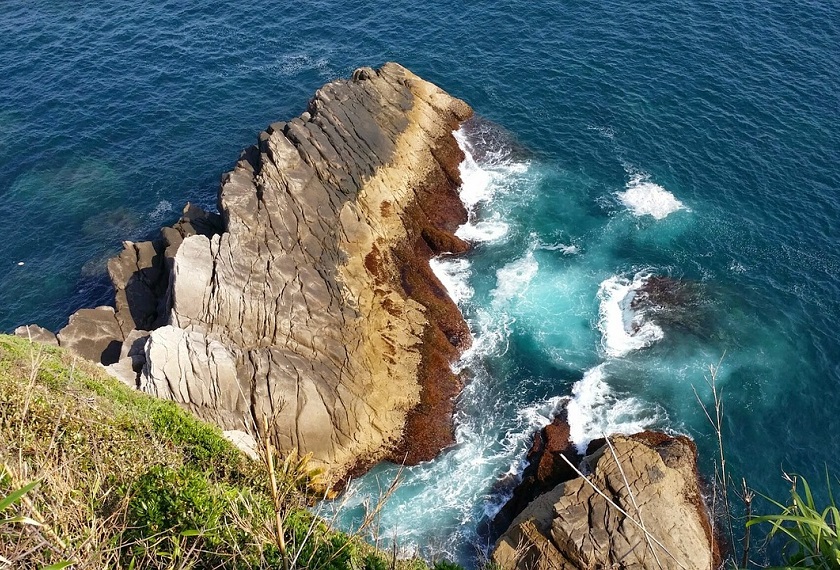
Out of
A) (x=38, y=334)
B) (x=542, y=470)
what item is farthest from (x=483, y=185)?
(x=38, y=334)

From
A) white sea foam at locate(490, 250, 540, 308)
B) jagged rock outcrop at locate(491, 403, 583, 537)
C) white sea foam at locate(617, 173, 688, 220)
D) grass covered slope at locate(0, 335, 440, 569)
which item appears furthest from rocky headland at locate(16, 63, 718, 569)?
white sea foam at locate(617, 173, 688, 220)

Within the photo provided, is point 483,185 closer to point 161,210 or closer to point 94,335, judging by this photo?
point 161,210

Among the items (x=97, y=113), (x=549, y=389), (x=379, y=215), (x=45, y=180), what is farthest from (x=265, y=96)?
(x=549, y=389)

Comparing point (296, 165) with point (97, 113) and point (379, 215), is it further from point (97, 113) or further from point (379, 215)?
point (97, 113)

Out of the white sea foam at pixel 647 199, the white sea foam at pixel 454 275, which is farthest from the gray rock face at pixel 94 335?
the white sea foam at pixel 647 199

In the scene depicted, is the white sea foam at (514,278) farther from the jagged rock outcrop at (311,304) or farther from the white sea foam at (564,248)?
the jagged rock outcrop at (311,304)

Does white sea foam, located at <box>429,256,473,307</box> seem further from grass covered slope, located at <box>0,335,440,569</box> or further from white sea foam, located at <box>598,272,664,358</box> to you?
grass covered slope, located at <box>0,335,440,569</box>
